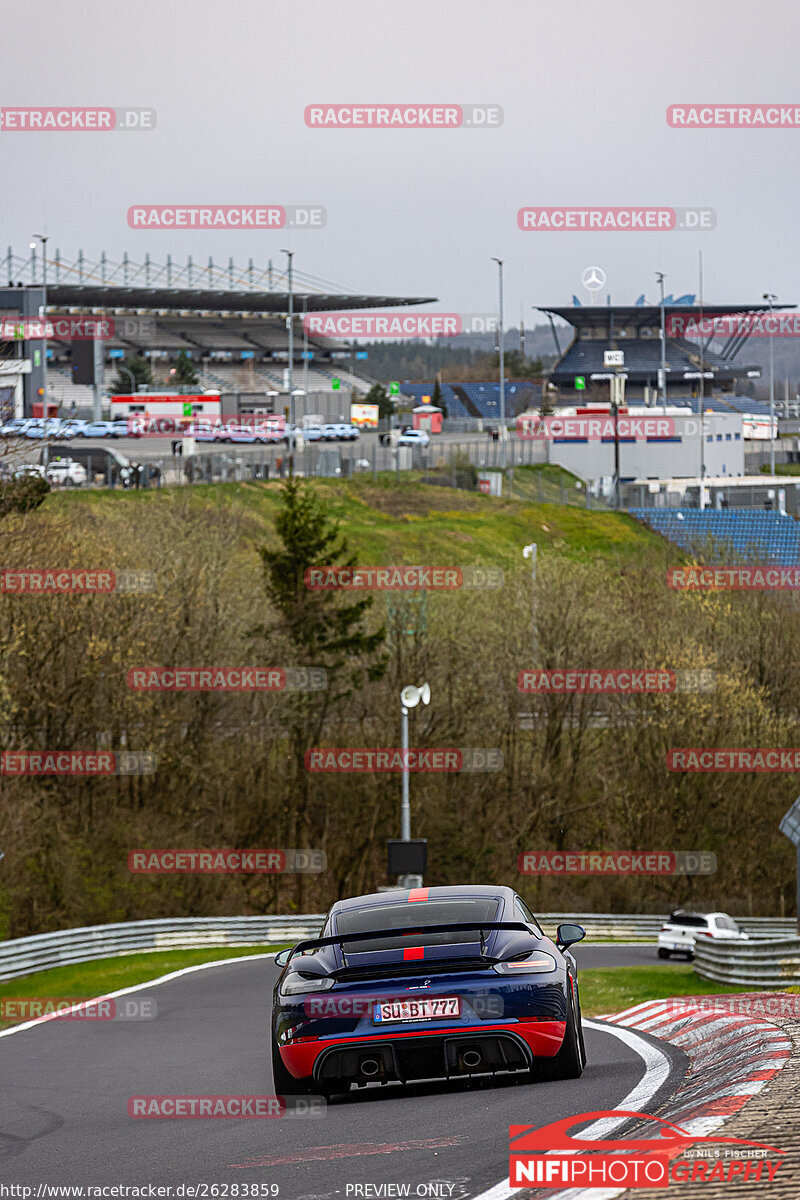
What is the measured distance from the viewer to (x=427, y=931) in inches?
343

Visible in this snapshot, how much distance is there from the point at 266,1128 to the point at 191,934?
23.2 metres

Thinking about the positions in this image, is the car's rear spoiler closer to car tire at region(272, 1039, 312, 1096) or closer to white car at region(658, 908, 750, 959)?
car tire at region(272, 1039, 312, 1096)

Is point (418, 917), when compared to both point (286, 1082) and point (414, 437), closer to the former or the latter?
point (286, 1082)

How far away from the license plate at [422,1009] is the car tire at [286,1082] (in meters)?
0.61

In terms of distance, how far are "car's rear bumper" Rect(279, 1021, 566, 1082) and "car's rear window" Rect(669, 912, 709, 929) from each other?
2506 cm

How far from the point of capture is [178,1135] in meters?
8.04

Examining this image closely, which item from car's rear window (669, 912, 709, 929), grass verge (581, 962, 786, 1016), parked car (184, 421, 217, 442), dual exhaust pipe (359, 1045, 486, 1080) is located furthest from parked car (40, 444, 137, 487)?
dual exhaust pipe (359, 1045, 486, 1080)

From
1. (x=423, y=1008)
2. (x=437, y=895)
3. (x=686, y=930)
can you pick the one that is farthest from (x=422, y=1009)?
(x=686, y=930)

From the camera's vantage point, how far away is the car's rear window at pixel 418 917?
867 cm

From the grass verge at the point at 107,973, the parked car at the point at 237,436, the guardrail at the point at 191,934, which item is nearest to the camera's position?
the grass verge at the point at 107,973

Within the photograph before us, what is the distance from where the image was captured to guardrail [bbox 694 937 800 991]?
62.7 feet

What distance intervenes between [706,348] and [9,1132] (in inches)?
6289

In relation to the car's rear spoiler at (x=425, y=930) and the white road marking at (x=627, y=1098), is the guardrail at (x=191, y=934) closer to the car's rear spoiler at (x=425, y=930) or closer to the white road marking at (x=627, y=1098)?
the white road marking at (x=627, y=1098)

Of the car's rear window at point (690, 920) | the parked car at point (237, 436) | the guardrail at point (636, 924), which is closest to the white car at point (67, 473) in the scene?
the parked car at point (237, 436)
